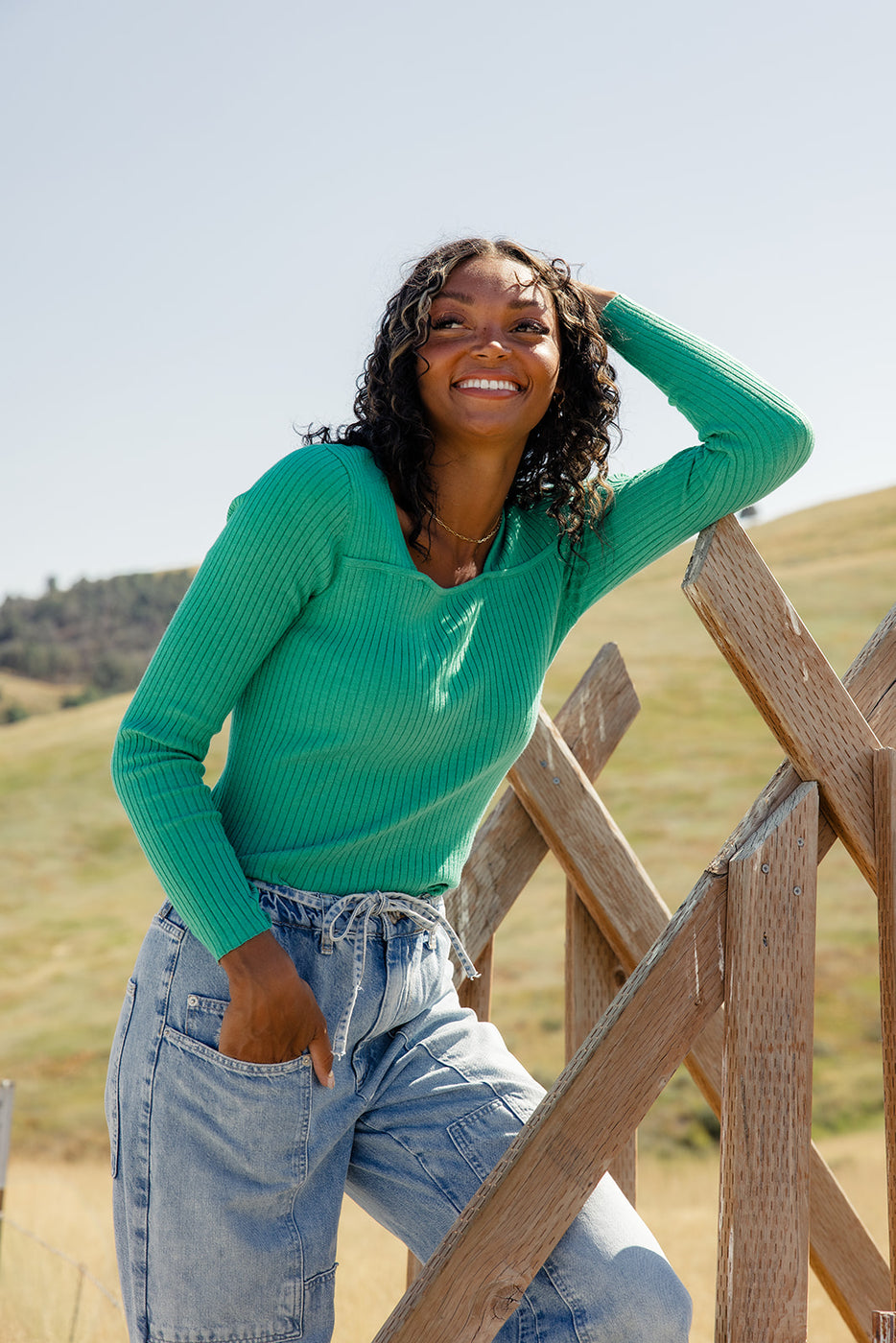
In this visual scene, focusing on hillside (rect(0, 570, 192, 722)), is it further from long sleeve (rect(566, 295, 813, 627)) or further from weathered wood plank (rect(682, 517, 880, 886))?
weathered wood plank (rect(682, 517, 880, 886))

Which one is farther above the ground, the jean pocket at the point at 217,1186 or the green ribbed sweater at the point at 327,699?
the green ribbed sweater at the point at 327,699

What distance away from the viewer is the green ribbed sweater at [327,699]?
1651 mm

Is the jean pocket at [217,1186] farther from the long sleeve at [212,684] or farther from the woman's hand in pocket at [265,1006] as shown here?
the long sleeve at [212,684]

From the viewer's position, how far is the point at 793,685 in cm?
184

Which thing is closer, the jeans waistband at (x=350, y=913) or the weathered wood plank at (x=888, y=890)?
the jeans waistband at (x=350, y=913)

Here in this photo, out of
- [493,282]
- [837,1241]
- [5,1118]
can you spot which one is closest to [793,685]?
[493,282]

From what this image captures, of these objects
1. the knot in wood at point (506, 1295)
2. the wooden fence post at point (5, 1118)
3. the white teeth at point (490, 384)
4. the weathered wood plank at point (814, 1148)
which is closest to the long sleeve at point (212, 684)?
the white teeth at point (490, 384)

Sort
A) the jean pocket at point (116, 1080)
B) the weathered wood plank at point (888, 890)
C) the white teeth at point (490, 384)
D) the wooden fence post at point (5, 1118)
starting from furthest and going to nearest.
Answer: the wooden fence post at point (5, 1118)
the white teeth at point (490, 384)
the weathered wood plank at point (888, 890)
the jean pocket at point (116, 1080)

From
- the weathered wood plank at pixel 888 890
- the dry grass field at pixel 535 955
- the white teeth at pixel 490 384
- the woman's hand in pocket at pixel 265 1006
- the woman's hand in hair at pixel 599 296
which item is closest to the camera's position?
the woman's hand in pocket at pixel 265 1006

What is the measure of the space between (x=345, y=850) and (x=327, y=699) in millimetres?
233

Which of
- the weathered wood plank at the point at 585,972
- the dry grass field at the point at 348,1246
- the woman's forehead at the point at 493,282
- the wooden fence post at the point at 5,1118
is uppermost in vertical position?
the woman's forehead at the point at 493,282

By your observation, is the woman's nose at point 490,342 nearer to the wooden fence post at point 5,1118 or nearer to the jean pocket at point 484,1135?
the jean pocket at point 484,1135

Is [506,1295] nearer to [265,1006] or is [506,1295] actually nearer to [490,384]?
[265,1006]

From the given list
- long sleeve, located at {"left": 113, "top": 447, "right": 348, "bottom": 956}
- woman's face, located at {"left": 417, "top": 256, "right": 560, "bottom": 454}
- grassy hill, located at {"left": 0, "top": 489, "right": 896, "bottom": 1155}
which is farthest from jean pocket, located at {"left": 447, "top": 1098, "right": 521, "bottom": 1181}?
grassy hill, located at {"left": 0, "top": 489, "right": 896, "bottom": 1155}
